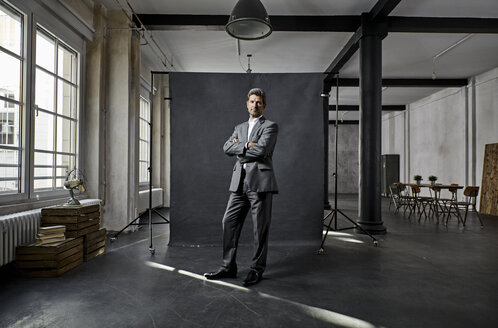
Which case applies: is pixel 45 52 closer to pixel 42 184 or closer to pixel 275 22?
pixel 42 184

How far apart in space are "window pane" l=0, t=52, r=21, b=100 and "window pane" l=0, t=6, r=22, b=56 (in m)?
0.13

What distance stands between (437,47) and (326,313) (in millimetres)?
7946

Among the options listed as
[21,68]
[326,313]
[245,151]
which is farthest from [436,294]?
[21,68]

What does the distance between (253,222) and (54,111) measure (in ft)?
11.8

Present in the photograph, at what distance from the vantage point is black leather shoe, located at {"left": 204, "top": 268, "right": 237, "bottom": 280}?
338cm

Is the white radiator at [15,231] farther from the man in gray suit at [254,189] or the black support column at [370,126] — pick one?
the black support column at [370,126]

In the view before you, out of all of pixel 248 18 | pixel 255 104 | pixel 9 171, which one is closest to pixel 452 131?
pixel 248 18

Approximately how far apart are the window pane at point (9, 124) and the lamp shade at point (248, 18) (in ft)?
9.50

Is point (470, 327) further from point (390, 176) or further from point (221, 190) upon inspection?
point (390, 176)

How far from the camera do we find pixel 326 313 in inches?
103

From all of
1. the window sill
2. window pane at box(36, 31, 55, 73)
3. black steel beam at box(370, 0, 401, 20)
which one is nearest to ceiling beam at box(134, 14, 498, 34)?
black steel beam at box(370, 0, 401, 20)

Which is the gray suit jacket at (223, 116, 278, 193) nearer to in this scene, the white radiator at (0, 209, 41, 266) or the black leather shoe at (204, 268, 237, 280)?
the black leather shoe at (204, 268, 237, 280)

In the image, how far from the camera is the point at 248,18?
3900 mm

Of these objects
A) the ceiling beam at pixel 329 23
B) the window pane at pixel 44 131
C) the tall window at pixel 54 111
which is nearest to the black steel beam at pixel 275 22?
the ceiling beam at pixel 329 23
